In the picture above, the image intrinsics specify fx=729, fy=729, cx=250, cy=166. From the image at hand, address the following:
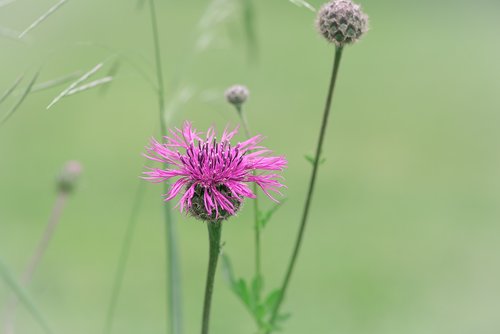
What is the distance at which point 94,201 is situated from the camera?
6.36 feet

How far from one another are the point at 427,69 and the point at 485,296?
5.50 feet

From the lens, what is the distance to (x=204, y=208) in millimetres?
529

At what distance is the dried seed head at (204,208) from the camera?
1.72ft

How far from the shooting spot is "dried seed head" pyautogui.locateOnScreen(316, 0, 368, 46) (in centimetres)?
59

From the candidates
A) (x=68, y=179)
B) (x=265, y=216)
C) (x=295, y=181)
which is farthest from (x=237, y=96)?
(x=295, y=181)

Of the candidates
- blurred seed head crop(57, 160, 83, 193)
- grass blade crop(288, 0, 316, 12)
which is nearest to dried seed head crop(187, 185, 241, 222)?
grass blade crop(288, 0, 316, 12)

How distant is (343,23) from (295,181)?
4.86 ft

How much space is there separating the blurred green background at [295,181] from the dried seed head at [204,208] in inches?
7.1

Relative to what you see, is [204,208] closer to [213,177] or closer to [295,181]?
[213,177]

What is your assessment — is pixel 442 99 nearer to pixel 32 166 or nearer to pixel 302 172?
pixel 302 172

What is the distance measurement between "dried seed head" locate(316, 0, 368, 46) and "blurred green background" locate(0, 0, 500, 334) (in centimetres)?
17

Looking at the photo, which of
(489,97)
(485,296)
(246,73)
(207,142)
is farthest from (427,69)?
(207,142)

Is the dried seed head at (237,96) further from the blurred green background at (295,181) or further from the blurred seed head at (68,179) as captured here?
the blurred seed head at (68,179)

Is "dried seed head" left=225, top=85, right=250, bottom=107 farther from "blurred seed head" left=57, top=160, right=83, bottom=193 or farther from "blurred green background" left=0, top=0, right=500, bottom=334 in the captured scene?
"blurred seed head" left=57, top=160, right=83, bottom=193
